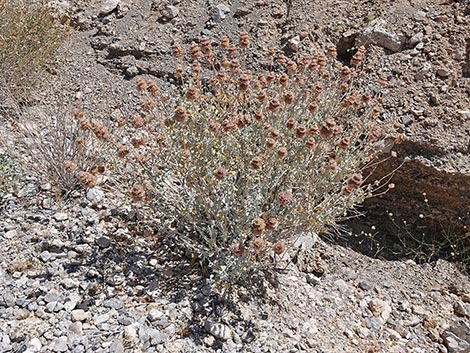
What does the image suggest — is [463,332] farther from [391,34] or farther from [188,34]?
[188,34]

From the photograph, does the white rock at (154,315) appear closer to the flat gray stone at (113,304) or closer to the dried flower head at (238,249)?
the flat gray stone at (113,304)

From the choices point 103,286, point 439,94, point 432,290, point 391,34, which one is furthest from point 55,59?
point 432,290

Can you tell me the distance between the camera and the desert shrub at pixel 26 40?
4.59 meters

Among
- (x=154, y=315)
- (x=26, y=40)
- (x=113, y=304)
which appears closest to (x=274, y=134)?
(x=154, y=315)

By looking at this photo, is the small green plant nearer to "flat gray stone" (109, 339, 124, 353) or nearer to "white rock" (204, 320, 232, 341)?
"white rock" (204, 320, 232, 341)

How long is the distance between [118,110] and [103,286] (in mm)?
2292

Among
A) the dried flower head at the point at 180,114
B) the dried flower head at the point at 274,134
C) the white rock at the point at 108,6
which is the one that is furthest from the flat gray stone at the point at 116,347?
the white rock at the point at 108,6

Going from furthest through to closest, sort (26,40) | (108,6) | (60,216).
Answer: (108,6) < (26,40) < (60,216)

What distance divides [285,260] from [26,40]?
3354mm

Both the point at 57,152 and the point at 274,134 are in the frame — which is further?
the point at 57,152

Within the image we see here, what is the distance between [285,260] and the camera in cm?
354

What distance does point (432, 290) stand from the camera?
4.03 m

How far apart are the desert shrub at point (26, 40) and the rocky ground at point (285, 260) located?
21 cm

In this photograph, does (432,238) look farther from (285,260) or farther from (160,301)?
(160,301)
